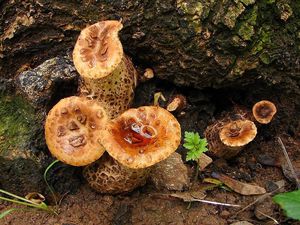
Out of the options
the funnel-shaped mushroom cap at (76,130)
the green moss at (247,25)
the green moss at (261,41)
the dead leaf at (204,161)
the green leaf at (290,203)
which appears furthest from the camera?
the dead leaf at (204,161)

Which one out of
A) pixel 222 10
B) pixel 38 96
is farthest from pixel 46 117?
pixel 222 10

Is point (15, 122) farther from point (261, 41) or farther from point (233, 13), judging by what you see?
point (261, 41)

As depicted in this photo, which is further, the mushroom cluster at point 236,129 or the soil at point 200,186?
the mushroom cluster at point 236,129

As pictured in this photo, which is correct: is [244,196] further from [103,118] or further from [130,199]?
[103,118]

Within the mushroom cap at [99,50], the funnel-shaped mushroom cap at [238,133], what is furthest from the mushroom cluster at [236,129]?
the mushroom cap at [99,50]

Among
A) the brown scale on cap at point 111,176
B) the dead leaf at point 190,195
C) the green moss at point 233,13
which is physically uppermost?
Answer: the green moss at point 233,13

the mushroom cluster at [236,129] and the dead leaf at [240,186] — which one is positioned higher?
the mushroom cluster at [236,129]

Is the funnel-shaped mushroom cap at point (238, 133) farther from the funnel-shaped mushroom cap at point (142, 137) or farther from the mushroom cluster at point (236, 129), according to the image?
the funnel-shaped mushroom cap at point (142, 137)

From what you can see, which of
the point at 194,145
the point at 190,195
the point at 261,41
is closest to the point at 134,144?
the point at 194,145

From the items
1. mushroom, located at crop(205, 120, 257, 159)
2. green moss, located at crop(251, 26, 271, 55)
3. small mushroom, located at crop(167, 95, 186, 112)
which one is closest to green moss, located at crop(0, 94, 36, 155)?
small mushroom, located at crop(167, 95, 186, 112)
